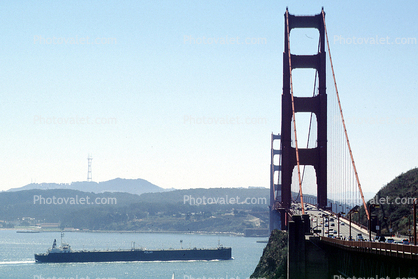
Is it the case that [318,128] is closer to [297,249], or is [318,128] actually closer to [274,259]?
[274,259]

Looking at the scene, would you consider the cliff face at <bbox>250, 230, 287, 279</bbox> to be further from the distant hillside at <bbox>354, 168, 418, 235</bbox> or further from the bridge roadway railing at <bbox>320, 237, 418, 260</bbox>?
the bridge roadway railing at <bbox>320, 237, 418, 260</bbox>

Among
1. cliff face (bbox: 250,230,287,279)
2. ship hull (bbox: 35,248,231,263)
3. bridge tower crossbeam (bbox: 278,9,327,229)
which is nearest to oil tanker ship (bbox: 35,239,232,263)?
ship hull (bbox: 35,248,231,263)

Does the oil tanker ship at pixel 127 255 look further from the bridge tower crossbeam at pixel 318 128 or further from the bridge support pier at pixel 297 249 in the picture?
the bridge support pier at pixel 297 249

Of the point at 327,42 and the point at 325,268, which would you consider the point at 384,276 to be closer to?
Result: the point at 325,268

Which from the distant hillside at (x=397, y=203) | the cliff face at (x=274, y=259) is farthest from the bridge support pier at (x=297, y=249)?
the distant hillside at (x=397, y=203)

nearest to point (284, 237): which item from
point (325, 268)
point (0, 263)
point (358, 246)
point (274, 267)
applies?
point (274, 267)
